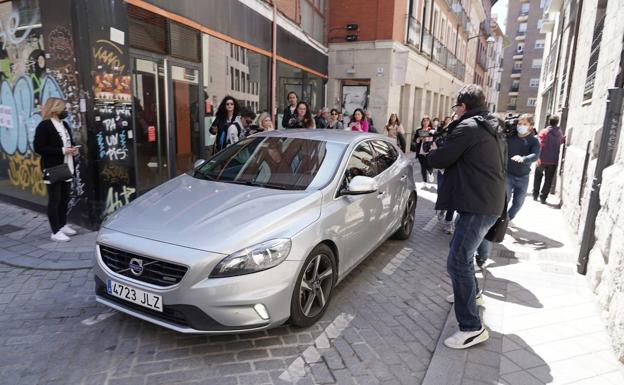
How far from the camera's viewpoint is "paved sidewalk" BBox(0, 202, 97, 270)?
4.50m

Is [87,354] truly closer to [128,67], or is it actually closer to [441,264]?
[441,264]

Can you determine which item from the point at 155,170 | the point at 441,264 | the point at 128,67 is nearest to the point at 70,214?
the point at 155,170

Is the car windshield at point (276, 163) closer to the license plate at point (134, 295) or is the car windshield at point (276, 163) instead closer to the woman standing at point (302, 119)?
the license plate at point (134, 295)

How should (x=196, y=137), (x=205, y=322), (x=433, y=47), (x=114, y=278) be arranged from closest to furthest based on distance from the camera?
(x=205, y=322)
(x=114, y=278)
(x=196, y=137)
(x=433, y=47)

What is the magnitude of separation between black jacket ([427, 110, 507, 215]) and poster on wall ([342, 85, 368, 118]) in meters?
13.8

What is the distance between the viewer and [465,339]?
125 inches

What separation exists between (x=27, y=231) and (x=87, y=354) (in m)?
3.45

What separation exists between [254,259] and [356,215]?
136cm

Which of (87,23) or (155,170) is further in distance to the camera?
(155,170)

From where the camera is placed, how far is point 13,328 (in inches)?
129

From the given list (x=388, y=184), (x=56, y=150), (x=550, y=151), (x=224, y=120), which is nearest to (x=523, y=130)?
(x=388, y=184)

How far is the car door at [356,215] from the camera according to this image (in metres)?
3.63

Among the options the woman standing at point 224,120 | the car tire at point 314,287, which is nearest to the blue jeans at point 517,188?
the car tire at point 314,287

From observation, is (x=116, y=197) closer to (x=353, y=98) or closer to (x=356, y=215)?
(x=356, y=215)
